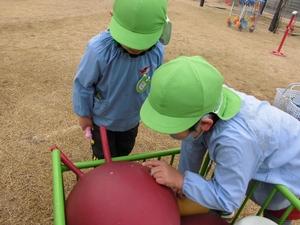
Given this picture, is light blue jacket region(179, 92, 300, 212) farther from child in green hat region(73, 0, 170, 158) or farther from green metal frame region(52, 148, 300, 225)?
child in green hat region(73, 0, 170, 158)

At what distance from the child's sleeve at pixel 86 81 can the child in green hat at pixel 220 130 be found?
21.8 inches

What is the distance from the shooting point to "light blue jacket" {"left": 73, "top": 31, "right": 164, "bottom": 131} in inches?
71.5

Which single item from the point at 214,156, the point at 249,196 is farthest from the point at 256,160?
the point at 249,196

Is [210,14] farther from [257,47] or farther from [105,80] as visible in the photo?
[105,80]

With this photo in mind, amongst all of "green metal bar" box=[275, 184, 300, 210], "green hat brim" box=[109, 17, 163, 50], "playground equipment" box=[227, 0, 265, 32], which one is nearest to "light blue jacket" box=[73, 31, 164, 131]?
"green hat brim" box=[109, 17, 163, 50]

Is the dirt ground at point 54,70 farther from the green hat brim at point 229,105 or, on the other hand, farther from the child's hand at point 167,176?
the green hat brim at point 229,105

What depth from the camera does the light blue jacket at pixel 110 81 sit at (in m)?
1.82

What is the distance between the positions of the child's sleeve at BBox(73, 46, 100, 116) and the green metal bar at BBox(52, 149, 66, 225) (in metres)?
0.53

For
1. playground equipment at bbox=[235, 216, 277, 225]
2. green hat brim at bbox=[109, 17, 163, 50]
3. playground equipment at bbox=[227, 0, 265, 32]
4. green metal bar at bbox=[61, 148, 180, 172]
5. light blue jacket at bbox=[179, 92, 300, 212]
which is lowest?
playground equipment at bbox=[227, 0, 265, 32]

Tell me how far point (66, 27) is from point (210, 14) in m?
4.36

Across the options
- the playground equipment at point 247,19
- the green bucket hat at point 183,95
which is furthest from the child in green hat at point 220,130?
the playground equipment at point 247,19

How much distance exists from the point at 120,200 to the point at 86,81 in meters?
0.77

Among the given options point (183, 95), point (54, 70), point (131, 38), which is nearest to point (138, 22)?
point (131, 38)

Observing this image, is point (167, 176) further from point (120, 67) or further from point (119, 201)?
point (120, 67)
